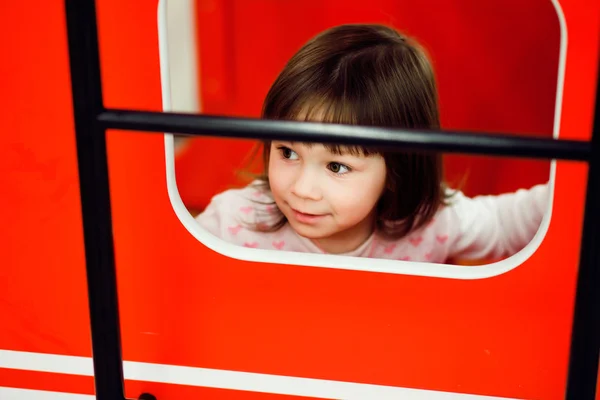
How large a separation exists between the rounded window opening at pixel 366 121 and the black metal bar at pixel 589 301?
10 centimetres

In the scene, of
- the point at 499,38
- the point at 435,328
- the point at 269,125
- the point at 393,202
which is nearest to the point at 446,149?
the point at 269,125

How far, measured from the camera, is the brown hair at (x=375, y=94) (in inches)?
35.7

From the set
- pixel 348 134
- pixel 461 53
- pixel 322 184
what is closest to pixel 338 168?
pixel 322 184

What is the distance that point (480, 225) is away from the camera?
1124 millimetres

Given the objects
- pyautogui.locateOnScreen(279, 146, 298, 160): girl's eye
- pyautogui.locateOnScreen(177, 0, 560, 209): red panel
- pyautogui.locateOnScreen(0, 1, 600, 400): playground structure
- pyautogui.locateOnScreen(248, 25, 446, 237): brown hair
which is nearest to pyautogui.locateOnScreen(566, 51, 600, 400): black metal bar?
pyautogui.locateOnScreen(0, 1, 600, 400): playground structure

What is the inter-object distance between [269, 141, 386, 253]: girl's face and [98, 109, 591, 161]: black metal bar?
32cm

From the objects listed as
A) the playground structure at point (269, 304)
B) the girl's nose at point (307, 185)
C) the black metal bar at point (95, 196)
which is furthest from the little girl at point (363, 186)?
the black metal bar at point (95, 196)

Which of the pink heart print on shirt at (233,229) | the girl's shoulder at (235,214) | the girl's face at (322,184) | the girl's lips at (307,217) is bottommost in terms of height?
the pink heart print on shirt at (233,229)

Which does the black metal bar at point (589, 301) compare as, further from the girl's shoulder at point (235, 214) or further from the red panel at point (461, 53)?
the red panel at point (461, 53)

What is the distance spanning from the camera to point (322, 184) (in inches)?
35.4

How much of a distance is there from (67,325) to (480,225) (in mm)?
621

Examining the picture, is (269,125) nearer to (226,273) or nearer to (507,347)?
(226,273)

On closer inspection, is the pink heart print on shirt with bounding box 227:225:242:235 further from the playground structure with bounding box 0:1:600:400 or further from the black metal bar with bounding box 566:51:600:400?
the black metal bar with bounding box 566:51:600:400

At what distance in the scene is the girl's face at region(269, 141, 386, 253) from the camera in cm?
89
